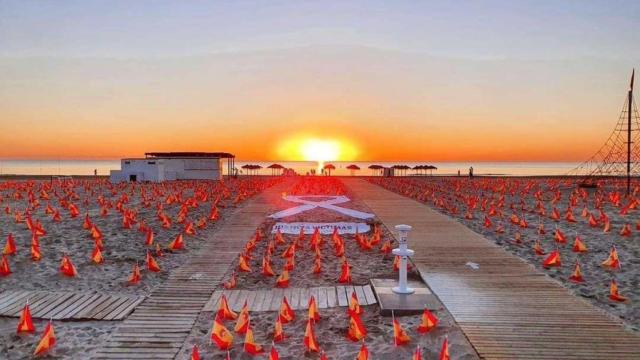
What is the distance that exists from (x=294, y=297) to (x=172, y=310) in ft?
9.13

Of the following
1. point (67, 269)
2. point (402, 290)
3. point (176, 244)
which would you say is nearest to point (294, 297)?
point (402, 290)

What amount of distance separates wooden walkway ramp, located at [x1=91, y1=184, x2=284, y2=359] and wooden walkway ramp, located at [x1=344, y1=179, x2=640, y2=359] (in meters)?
5.53

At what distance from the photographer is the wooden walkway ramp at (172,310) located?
7.81 metres

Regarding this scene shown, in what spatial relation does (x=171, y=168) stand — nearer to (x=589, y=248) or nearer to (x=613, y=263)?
(x=589, y=248)

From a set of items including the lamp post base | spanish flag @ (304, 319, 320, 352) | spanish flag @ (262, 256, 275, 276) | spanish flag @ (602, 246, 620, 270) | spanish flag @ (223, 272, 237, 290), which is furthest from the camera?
spanish flag @ (602, 246, 620, 270)

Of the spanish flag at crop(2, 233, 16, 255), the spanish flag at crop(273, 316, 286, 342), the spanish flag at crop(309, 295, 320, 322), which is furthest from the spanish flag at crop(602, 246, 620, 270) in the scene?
the spanish flag at crop(2, 233, 16, 255)

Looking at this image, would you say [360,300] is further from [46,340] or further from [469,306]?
[46,340]

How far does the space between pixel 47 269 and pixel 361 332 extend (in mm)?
9927

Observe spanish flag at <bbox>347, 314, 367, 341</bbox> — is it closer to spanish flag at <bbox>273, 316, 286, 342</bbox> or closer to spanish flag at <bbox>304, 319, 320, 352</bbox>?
spanish flag at <bbox>304, 319, 320, 352</bbox>

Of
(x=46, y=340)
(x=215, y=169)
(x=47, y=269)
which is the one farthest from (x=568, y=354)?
(x=215, y=169)

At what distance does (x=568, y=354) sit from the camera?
709cm

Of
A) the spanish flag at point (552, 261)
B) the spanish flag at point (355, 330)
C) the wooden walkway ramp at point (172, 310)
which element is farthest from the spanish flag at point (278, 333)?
the spanish flag at point (552, 261)

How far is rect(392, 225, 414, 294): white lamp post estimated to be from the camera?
9133 mm

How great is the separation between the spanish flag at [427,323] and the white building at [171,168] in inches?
1769
